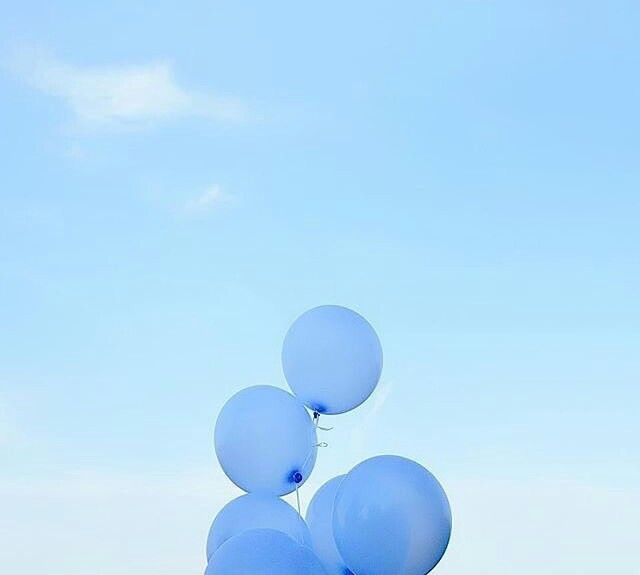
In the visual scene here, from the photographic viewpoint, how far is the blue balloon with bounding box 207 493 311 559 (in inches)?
264

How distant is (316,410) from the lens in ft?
23.0

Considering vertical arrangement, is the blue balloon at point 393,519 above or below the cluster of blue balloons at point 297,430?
below

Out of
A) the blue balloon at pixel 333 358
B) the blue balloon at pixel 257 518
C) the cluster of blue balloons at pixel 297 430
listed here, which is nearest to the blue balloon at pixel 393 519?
the cluster of blue balloons at pixel 297 430

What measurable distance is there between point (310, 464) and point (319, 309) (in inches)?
43.6

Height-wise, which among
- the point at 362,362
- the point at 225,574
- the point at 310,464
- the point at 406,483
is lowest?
the point at 225,574

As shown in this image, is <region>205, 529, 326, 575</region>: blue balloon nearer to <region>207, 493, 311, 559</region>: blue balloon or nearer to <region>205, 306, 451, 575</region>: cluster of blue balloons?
<region>205, 306, 451, 575</region>: cluster of blue balloons

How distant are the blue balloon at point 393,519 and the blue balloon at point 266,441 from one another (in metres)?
1.24

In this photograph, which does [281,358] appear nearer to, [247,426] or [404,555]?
[247,426]

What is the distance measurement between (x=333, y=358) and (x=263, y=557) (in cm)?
158

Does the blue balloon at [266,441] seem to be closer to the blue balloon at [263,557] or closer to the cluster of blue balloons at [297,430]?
the cluster of blue balloons at [297,430]

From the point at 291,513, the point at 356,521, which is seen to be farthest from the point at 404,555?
the point at 291,513

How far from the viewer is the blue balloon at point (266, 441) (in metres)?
6.87

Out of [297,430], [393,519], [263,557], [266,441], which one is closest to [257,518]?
[266,441]

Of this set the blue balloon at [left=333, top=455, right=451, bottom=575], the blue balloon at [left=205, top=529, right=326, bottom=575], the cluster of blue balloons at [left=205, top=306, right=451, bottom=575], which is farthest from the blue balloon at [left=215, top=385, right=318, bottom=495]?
the blue balloon at [left=333, top=455, right=451, bottom=575]
